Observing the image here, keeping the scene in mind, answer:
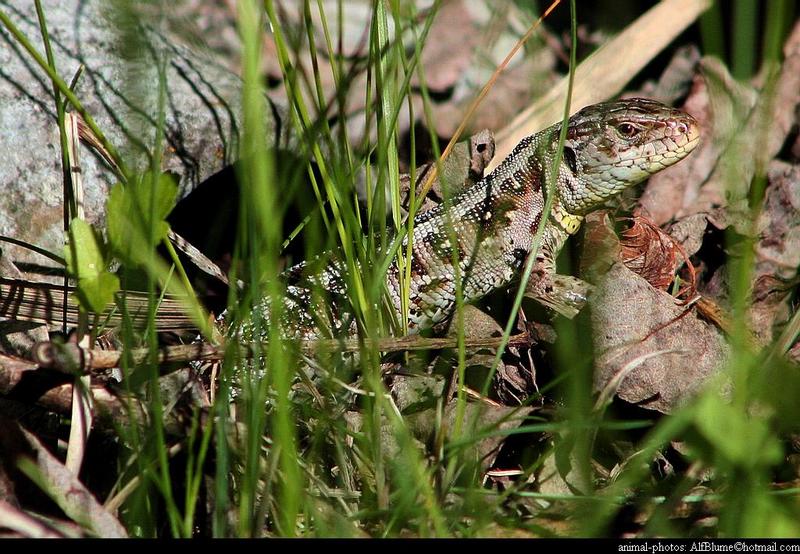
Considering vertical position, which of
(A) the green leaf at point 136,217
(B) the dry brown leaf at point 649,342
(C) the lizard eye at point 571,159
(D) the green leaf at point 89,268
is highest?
(C) the lizard eye at point 571,159

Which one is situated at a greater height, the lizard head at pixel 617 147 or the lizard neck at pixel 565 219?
the lizard head at pixel 617 147

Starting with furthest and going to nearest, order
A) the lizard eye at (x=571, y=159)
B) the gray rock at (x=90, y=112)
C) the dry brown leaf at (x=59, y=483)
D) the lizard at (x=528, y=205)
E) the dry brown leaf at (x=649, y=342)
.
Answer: the lizard eye at (x=571, y=159) < the lizard at (x=528, y=205) < the gray rock at (x=90, y=112) < the dry brown leaf at (x=649, y=342) < the dry brown leaf at (x=59, y=483)

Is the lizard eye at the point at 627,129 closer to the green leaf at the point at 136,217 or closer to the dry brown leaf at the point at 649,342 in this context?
the dry brown leaf at the point at 649,342

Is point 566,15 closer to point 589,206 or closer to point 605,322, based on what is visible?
point 589,206

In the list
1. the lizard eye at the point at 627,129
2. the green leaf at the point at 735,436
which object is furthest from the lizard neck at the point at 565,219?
the green leaf at the point at 735,436

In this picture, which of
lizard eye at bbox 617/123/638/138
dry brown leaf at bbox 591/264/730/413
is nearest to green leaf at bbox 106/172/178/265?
dry brown leaf at bbox 591/264/730/413

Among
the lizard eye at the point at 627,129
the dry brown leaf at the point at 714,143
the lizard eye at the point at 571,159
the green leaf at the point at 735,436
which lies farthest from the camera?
the dry brown leaf at the point at 714,143

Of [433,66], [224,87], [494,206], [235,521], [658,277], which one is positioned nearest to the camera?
[235,521]

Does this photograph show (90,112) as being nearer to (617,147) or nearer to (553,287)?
(553,287)
